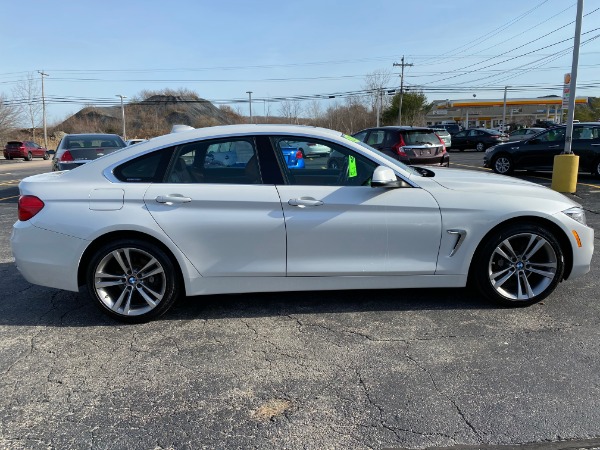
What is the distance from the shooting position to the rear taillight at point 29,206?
12.3ft

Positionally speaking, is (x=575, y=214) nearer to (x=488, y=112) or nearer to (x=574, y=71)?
(x=574, y=71)

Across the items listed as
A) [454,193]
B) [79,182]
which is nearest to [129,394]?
[79,182]

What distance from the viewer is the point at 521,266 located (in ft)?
13.0

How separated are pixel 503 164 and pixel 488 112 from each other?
74709mm

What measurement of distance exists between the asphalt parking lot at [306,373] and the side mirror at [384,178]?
1111mm

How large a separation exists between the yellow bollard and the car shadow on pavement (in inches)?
303

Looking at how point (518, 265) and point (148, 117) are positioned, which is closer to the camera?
point (518, 265)

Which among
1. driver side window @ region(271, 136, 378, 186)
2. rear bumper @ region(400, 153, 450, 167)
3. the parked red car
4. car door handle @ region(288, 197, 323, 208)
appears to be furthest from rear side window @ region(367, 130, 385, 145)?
the parked red car

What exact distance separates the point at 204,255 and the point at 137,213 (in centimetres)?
62

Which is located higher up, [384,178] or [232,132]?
[232,132]

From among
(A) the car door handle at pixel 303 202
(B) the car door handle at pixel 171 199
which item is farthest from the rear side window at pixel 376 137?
(B) the car door handle at pixel 171 199

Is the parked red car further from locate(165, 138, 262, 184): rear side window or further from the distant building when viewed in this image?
the distant building

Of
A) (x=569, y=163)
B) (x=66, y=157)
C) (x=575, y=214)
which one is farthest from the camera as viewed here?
(x=569, y=163)

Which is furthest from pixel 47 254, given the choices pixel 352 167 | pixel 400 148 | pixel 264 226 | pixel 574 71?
pixel 574 71
